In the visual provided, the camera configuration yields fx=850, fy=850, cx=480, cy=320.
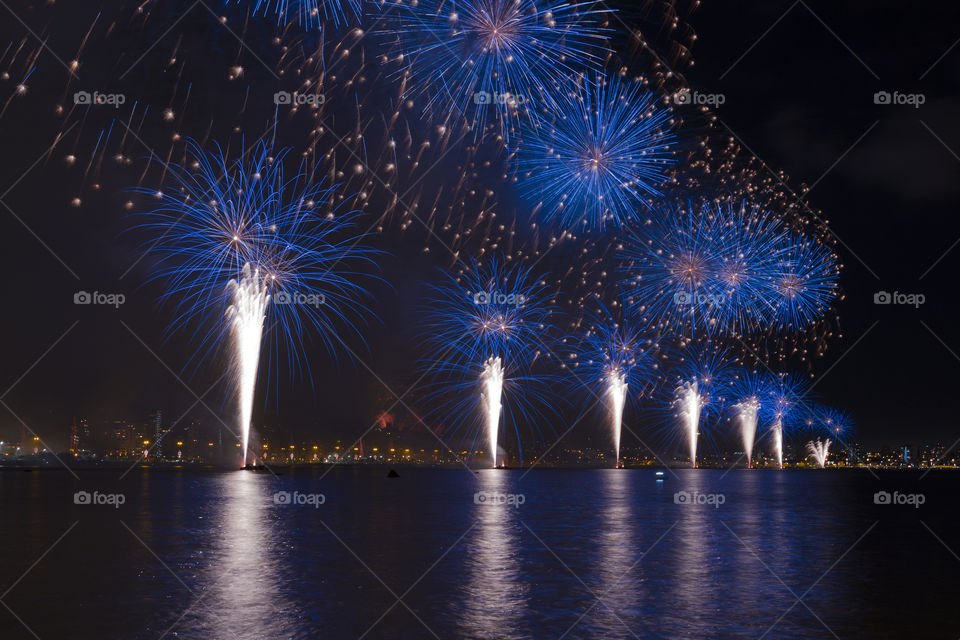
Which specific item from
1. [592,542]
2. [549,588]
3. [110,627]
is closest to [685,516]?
[592,542]

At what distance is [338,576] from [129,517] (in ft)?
95.7

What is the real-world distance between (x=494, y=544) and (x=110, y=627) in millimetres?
18934

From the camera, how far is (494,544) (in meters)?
34.5

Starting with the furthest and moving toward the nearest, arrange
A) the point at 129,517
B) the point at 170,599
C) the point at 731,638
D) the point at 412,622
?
the point at 129,517, the point at 170,599, the point at 412,622, the point at 731,638

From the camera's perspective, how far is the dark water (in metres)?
18.4

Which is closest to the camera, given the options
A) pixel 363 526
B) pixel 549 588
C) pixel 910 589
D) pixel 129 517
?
pixel 549 588

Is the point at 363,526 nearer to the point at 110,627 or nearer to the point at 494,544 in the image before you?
the point at 494,544

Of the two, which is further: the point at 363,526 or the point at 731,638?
the point at 363,526

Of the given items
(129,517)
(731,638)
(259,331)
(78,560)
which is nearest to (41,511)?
(129,517)

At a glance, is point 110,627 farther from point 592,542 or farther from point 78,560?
point 592,542

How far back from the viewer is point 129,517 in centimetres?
4925

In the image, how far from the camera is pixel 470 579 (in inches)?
978

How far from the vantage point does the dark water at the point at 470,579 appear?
1838cm

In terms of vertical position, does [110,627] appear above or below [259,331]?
below
